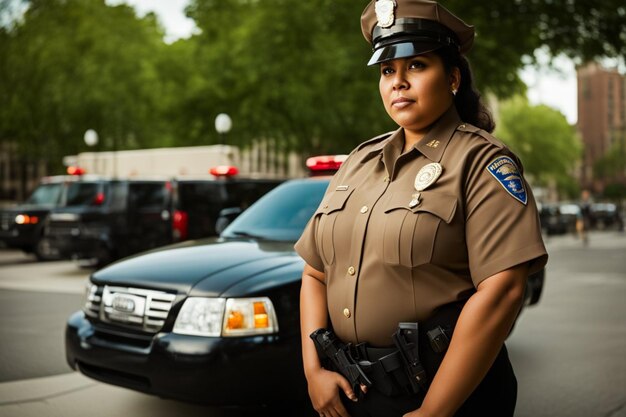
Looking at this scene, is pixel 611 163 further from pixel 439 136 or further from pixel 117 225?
pixel 439 136

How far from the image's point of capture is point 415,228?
6.20ft

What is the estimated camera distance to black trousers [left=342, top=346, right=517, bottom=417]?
1.96 m

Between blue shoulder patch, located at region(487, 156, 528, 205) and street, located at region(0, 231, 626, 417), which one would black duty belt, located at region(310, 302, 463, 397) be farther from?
street, located at region(0, 231, 626, 417)

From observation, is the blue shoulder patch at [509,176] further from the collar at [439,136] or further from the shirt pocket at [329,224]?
the shirt pocket at [329,224]

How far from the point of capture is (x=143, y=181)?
13.9 meters

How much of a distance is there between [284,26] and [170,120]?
743cm

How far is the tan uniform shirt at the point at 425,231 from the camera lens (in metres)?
1.82

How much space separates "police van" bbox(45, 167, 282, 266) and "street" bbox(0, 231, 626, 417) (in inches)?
55.7

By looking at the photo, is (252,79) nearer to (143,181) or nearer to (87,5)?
(143,181)

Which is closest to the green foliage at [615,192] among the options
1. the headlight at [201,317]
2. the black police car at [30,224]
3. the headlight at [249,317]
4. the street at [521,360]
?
the black police car at [30,224]

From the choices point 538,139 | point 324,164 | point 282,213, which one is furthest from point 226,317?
point 538,139

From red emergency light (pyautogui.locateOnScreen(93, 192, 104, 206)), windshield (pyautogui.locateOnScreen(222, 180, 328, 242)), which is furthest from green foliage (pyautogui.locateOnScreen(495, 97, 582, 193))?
windshield (pyautogui.locateOnScreen(222, 180, 328, 242))

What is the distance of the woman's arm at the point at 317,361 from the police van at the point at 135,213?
11.2m

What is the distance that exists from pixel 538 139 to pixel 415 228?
60388 millimetres
